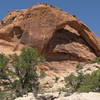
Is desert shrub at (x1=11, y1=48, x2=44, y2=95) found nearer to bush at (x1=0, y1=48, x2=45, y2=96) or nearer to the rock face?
Answer: bush at (x1=0, y1=48, x2=45, y2=96)

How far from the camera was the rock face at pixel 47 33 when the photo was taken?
41062mm

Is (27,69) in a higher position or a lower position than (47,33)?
lower

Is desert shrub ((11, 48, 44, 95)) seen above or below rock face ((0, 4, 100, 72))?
below

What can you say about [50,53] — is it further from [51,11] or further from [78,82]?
[78,82]

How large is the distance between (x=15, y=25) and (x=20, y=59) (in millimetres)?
14850

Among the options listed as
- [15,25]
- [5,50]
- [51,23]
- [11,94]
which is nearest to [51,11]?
[51,23]

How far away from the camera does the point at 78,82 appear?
2698 cm

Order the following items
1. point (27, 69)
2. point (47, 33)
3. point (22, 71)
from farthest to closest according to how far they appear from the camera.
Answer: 1. point (47, 33)
2. point (22, 71)
3. point (27, 69)

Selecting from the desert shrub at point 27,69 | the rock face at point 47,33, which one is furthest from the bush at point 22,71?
the rock face at point 47,33

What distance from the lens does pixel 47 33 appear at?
41.0 metres

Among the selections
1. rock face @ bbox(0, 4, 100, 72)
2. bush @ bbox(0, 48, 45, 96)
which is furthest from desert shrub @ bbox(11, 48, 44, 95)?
rock face @ bbox(0, 4, 100, 72)

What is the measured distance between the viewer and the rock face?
41.1m

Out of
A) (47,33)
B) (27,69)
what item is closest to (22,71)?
(27,69)

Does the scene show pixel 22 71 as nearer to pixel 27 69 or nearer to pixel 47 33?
pixel 27 69
